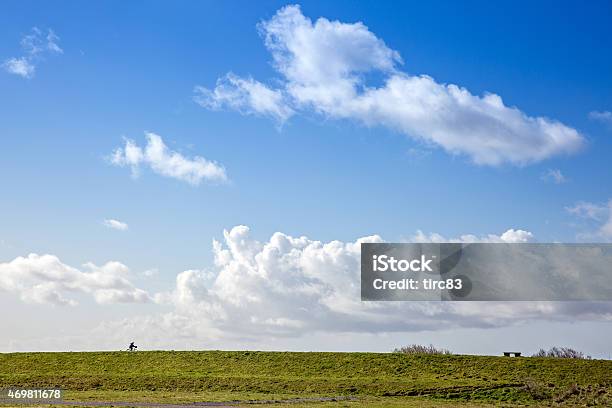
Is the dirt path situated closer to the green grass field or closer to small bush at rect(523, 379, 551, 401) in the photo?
the green grass field

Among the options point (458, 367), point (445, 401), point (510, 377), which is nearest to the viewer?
point (445, 401)

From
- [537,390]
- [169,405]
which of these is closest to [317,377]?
[537,390]

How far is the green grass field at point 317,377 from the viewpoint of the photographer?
6025 cm

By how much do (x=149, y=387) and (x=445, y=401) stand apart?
27.8 metres

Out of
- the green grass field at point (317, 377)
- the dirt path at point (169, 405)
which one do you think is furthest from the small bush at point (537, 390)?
the dirt path at point (169, 405)

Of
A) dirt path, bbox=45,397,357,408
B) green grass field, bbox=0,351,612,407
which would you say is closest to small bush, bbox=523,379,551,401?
green grass field, bbox=0,351,612,407

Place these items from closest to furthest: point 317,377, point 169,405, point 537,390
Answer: point 169,405 → point 537,390 → point 317,377

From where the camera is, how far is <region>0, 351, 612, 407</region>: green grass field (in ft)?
198

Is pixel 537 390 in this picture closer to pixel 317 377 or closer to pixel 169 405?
pixel 317 377

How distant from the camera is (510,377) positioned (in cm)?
7138

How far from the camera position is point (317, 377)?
73.3m

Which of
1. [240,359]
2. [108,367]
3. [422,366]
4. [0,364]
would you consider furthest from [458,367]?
[0,364]

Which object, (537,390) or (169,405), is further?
(537,390)

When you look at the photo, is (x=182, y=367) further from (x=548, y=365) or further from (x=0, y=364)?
(x=548, y=365)
